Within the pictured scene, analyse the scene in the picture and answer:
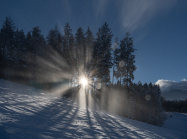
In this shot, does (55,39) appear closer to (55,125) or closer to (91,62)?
(91,62)

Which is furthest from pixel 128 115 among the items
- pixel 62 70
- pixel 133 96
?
pixel 62 70

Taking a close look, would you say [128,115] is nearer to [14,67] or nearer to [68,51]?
[68,51]

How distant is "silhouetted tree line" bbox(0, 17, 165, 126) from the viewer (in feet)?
67.0

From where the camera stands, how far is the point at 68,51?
22.8 meters

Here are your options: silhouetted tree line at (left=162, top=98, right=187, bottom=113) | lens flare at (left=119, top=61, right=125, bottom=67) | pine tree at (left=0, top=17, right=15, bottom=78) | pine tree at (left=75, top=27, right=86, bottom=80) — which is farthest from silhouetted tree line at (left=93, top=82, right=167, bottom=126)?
silhouetted tree line at (left=162, top=98, right=187, bottom=113)

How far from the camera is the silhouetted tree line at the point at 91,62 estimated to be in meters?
20.4

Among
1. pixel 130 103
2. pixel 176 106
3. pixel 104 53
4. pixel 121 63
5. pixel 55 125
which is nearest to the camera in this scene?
pixel 55 125

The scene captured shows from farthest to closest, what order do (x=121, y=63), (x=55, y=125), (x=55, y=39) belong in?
1. (x=55, y=39)
2. (x=121, y=63)
3. (x=55, y=125)

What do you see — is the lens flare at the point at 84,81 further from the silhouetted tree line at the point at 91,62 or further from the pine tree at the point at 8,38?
the pine tree at the point at 8,38

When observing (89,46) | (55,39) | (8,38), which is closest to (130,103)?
(89,46)

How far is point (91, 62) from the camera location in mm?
21734

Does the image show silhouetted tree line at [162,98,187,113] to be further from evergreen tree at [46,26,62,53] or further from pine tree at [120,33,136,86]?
evergreen tree at [46,26,62,53]

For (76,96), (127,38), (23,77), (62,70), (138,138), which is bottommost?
(76,96)

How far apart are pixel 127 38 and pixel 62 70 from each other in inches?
723
